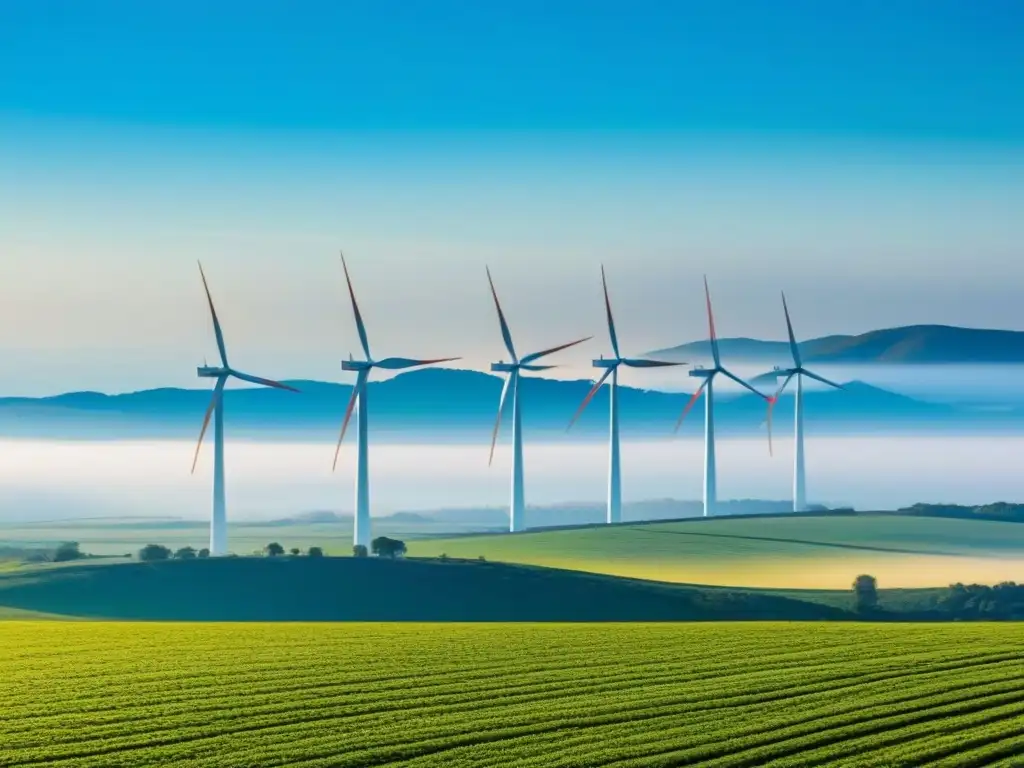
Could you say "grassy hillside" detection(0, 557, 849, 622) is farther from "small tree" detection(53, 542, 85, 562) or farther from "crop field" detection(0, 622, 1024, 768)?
"crop field" detection(0, 622, 1024, 768)

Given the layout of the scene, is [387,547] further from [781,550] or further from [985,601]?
[985,601]

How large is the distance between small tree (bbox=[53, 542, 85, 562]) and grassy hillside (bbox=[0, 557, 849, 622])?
29.8ft

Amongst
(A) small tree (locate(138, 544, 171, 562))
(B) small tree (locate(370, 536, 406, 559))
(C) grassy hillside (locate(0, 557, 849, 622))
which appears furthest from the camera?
(A) small tree (locate(138, 544, 171, 562))

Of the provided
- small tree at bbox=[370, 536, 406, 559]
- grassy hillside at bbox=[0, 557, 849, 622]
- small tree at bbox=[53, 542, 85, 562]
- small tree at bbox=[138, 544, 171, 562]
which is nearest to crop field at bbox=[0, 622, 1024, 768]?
grassy hillside at bbox=[0, 557, 849, 622]

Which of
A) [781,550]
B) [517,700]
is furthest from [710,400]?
[517,700]

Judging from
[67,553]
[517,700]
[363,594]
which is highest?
[67,553]

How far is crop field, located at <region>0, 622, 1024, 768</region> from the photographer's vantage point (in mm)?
30297

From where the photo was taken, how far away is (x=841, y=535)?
5020 inches

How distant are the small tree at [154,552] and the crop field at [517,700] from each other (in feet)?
159

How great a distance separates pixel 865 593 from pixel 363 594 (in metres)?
28.2

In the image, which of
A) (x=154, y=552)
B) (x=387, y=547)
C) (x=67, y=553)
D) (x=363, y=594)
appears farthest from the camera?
(x=67, y=553)

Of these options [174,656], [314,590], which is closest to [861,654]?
[174,656]

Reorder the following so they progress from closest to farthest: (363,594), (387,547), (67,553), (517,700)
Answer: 1. (517,700)
2. (363,594)
3. (387,547)
4. (67,553)

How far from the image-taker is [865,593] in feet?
283
